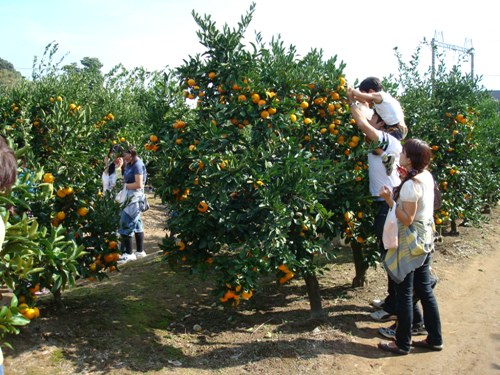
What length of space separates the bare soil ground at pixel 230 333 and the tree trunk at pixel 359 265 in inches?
4.3

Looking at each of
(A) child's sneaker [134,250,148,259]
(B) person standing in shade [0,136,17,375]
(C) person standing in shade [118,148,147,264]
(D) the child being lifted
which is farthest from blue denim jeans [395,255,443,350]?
(A) child's sneaker [134,250,148,259]

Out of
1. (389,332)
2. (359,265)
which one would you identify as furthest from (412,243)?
(359,265)

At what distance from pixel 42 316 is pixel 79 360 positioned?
72 cm

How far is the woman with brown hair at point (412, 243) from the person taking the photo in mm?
3496

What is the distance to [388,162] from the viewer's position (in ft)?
12.6

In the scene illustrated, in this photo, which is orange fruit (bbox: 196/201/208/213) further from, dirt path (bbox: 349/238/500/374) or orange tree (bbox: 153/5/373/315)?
dirt path (bbox: 349/238/500/374)

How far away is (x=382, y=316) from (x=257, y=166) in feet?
6.38

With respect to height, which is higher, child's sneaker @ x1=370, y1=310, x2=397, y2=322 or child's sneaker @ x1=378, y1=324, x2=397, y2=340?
child's sneaker @ x1=370, y1=310, x2=397, y2=322

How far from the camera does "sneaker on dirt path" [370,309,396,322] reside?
4.36 meters

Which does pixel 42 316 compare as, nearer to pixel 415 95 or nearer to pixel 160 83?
pixel 160 83

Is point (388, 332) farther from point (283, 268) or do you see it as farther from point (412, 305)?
point (283, 268)

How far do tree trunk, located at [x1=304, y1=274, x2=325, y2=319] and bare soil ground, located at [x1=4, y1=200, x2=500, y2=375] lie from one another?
11 cm

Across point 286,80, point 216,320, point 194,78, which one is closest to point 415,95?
point 286,80

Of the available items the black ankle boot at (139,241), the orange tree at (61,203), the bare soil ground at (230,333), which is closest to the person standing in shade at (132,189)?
the black ankle boot at (139,241)
